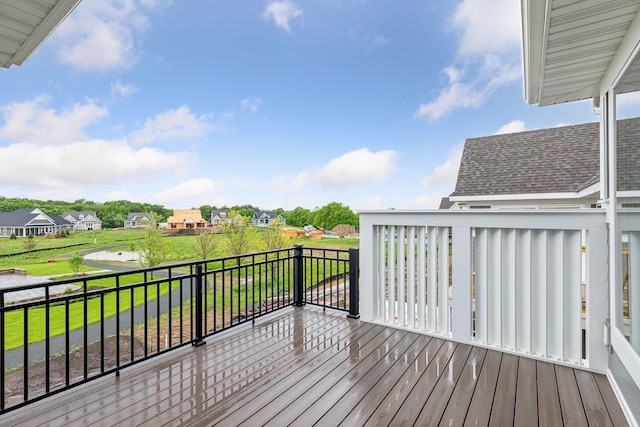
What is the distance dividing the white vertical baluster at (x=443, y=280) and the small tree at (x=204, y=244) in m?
7.53

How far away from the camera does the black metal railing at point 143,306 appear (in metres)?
1.96

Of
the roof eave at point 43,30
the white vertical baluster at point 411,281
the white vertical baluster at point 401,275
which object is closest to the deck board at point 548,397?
the white vertical baluster at point 411,281

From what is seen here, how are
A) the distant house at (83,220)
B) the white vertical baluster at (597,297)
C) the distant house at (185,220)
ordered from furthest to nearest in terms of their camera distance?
the distant house at (185,220), the distant house at (83,220), the white vertical baluster at (597,297)

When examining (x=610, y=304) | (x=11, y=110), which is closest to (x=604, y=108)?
(x=610, y=304)

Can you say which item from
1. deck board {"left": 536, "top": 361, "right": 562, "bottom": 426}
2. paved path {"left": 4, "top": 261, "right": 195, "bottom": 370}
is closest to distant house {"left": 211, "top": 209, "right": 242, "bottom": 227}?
paved path {"left": 4, "top": 261, "right": 195, "bottom": 370}

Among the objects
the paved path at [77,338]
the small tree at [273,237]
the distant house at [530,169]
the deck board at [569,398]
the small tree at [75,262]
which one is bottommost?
the paved path at [77,338]

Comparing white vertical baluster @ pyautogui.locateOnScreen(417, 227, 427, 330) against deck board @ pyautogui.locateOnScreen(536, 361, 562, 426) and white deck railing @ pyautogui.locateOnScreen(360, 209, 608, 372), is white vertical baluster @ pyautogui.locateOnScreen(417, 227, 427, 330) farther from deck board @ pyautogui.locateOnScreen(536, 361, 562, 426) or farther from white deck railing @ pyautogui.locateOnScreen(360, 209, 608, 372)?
deck board @ pyautogui.locateOnScreen(536, 361, 562, 426)

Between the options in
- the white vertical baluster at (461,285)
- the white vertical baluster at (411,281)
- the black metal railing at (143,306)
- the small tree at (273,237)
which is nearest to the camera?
the black metal railing at (143,306)

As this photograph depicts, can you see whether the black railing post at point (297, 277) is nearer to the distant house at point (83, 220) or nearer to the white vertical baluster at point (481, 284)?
the white vertical baluster at point (481, 284)

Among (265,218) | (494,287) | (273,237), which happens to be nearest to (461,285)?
(494,287)

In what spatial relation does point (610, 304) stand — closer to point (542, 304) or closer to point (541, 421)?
point (542, 304)

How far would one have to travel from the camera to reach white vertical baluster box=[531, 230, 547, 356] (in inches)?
103

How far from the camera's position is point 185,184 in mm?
12016

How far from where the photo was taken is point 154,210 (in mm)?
9234
